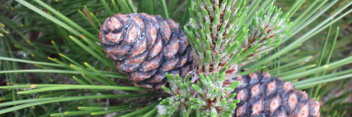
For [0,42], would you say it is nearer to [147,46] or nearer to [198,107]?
[147,46]

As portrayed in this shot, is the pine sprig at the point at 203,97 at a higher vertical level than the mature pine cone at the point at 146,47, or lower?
lower

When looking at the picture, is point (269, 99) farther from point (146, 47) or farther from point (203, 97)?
point (146, 47)

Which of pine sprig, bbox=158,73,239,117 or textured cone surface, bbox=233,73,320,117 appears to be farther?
textured cone surface, bbox=233,73,320,117

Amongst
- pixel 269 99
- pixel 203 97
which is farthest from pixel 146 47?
pixel 269 99

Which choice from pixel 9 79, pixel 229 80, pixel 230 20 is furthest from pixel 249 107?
pixel 9 79

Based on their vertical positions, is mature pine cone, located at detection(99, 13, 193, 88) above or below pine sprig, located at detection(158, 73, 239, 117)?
above

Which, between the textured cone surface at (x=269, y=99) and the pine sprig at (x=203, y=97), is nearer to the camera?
the pine sprig at (x=203, y=97)
